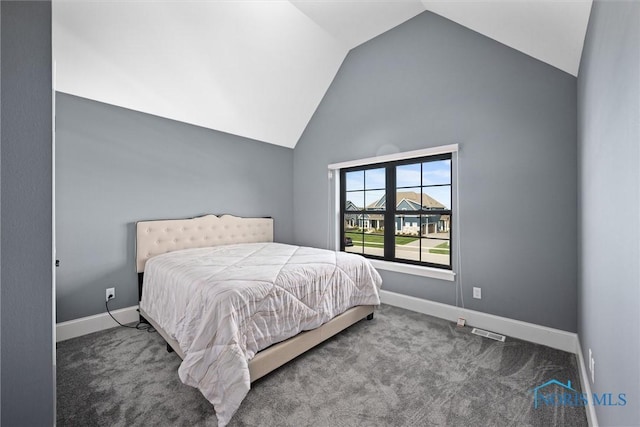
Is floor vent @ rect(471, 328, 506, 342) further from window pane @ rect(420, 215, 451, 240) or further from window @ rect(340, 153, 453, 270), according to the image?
window pane @ rect(420, 215, 451, 240)

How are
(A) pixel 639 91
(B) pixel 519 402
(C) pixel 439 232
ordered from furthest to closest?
1. (C) pixel 439 232
2. (B) pixel 519 402
3. (A) pixel 639 91

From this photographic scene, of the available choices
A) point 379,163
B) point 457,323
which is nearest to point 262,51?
point 379,163

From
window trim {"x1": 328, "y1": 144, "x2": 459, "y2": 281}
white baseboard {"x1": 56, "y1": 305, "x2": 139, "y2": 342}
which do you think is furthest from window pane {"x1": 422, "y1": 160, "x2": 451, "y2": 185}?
white baseboard {"x1": 56, "y1": 305, "x2": 139, "y2": 342}

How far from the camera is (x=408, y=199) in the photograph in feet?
11.4

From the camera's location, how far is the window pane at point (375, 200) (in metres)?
3.72

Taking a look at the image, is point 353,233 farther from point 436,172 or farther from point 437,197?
point 436,172

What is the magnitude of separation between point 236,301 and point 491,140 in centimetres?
272

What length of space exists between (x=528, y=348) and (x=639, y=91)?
235cm

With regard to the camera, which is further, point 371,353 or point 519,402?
point 371,353

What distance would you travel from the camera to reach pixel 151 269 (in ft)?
8.88

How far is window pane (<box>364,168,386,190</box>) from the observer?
3694 mm

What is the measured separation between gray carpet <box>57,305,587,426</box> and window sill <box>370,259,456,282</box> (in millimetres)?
613

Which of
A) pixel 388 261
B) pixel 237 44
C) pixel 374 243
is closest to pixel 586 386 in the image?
pixel 388 261

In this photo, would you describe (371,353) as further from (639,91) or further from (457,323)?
(639,91)
